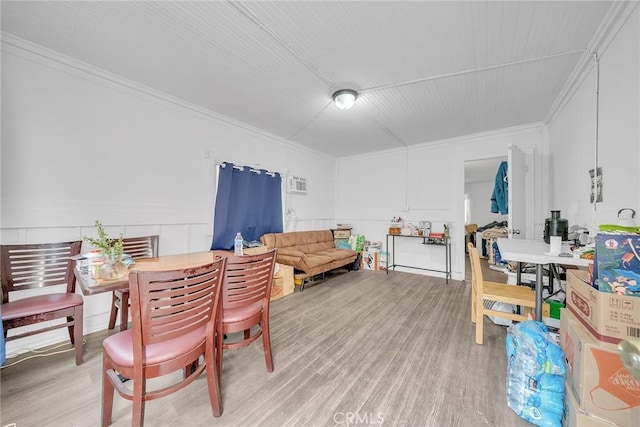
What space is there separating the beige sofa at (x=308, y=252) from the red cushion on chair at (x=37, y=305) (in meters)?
2.28

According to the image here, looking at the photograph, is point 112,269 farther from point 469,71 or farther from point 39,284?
point 469,71

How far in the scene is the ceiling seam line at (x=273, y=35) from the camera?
171 cm

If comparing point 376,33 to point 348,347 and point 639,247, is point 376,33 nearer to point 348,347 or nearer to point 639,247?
point 639,247

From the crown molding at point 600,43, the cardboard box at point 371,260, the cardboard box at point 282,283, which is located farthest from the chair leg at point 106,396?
the cardboard box at point 371,260

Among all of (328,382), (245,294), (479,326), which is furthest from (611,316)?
(245,294)

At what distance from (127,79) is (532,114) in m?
5.18

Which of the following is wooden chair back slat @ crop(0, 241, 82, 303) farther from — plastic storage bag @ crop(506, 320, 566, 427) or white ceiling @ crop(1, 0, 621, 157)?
plastic storage bag @ crop(506, 320, 566, 427)

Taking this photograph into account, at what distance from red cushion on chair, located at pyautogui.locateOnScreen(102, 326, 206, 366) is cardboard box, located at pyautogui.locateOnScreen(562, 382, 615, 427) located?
1.92m

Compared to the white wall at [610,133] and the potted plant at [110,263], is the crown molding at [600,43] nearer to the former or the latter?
the white wall at [610,133]

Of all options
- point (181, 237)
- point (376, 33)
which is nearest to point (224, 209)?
point (181, 237)

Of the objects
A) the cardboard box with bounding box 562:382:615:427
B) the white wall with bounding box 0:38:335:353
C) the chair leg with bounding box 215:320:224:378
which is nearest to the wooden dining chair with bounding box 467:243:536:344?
the cardboard box with bounding box 562:382:615:427

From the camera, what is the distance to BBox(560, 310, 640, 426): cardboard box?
104 centimetres

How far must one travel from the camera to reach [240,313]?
1.66m

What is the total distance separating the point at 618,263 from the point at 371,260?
157 inches
